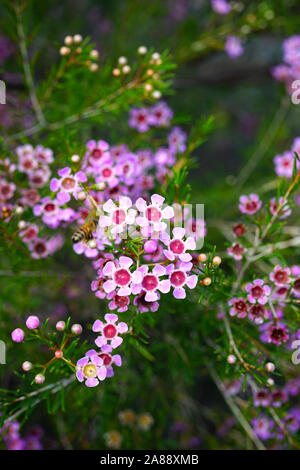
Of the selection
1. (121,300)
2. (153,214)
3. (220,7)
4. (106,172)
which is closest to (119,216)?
(153,214)

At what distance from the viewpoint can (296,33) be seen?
3.89 m

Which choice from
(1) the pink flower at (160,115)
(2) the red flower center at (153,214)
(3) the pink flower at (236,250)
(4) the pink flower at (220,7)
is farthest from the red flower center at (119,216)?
(4) the pink flower at (220,7)

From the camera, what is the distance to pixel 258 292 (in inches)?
71.2

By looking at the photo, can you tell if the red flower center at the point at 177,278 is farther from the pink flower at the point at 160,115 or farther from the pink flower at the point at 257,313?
the pink flower at the point at 160,115

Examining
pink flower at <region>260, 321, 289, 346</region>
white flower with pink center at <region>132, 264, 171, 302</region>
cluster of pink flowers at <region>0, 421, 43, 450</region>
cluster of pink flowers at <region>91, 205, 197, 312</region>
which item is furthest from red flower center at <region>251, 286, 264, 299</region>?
cluster of pink flowers at <region>0, 421, 43, 450</region>

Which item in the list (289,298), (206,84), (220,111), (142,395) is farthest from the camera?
(220,111)

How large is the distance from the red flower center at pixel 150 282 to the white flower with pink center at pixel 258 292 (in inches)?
22.4

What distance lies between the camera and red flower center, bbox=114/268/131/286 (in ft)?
4.89

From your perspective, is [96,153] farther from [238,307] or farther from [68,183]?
[238,307]

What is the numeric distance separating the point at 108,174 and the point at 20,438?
8.11 ft

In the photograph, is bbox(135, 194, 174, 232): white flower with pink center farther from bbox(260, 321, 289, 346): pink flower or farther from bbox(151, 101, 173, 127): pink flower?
bbox(151, 101, 173, 127): pink flower

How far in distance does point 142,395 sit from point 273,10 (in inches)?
147
